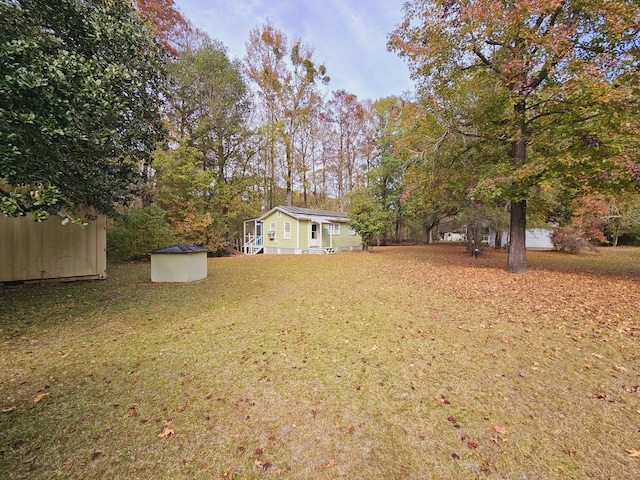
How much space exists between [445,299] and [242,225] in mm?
21208

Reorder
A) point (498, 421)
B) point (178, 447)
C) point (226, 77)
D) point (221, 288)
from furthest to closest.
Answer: point (226, 77)
point (221, 288)
point (498, 421)
point (178, 447)

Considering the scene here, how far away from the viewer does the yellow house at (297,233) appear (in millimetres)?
19953

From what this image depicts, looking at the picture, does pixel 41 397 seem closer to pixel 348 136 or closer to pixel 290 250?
pixel 290 250

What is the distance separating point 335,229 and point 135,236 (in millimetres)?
13903

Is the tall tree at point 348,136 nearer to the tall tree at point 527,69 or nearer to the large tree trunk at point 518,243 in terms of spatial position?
the tall tree at point 527,69

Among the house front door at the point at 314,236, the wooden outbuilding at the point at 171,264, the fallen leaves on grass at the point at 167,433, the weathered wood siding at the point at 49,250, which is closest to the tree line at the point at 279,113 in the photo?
the weathered wood siding at the point at 49,250

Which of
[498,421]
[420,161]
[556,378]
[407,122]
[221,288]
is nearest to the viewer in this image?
[498,421]

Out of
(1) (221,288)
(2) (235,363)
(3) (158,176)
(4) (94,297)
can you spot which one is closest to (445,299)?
(2) (235,363)

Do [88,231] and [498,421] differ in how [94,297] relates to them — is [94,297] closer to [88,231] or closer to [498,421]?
[88,231]

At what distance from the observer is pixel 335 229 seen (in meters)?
22.4

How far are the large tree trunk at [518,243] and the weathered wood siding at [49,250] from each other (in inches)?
548

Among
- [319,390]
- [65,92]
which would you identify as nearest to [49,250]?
[65,92]

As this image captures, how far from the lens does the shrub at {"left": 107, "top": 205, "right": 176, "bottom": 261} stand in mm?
12945

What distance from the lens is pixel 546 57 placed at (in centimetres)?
798
